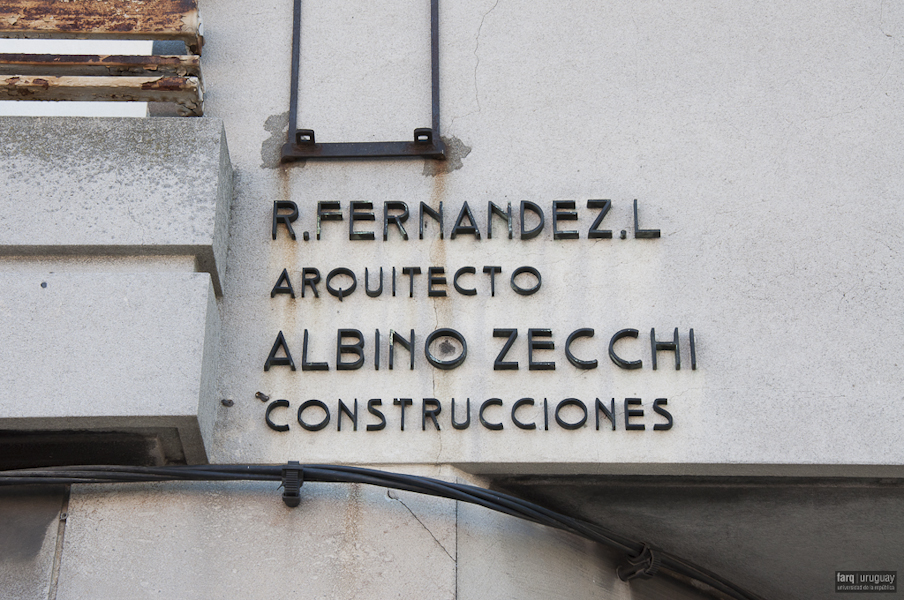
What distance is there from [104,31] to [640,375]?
292cm

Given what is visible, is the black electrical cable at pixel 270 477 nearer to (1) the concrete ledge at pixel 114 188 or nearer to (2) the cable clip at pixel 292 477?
(2) the cable clip at pixel 292 477

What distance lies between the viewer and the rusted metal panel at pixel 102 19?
4.40m

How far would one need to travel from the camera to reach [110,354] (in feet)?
12.1

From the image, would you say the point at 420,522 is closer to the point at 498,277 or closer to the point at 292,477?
the point at 292,477

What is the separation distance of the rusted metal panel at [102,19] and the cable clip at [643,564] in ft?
10.3

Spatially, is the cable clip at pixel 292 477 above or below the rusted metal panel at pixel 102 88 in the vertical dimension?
below

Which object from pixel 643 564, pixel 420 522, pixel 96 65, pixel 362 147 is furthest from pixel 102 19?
pixel 643 564

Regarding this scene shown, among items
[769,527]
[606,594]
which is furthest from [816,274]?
[606,594]

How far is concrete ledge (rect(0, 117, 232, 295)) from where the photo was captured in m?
3.92

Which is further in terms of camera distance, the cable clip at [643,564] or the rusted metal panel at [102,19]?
the rusted metal panel at [102,19]

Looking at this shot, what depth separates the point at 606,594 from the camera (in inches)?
170

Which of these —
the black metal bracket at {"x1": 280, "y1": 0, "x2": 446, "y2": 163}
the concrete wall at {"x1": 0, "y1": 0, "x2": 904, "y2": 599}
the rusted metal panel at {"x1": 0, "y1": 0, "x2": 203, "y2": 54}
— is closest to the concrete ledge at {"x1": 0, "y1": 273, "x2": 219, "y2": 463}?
the concrete wall at {"x1": 0, "y1": 0, "x2": 904, "y2": 599}

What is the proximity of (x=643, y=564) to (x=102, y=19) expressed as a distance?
3.53 meters

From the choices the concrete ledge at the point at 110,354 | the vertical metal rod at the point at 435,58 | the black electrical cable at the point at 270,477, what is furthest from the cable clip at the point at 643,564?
the vertical metal rod at the point at 435,58
